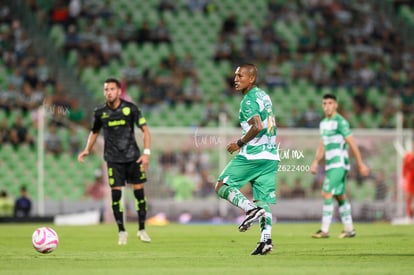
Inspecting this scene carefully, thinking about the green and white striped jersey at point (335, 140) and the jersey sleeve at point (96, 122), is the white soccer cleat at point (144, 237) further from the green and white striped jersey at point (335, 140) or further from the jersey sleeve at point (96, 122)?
the green and white striped jersey at point (335, 140)

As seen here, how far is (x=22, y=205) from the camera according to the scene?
24.7 m

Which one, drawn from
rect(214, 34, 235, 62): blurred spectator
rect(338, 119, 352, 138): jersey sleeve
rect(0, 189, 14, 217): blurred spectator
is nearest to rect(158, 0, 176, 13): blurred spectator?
rect(214, 34, 235, 62): blurred spectator

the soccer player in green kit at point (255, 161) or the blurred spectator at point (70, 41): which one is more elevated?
the blurred spectator at point (70, 41)

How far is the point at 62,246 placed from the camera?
582 inches

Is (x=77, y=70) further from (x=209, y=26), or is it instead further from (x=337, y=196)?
(x=337, y=196)

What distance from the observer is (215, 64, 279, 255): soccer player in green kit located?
486 inches

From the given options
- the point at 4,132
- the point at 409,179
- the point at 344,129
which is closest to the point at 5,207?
the point at 4,132

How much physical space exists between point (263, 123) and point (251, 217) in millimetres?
1308

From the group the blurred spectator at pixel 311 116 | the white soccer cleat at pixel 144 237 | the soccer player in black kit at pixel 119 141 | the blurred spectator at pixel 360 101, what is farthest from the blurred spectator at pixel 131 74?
the soccer player in black kit at pixel 119 141

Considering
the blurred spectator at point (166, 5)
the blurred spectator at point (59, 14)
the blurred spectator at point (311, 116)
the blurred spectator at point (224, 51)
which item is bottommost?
the blurred spectator at point (311, 116)

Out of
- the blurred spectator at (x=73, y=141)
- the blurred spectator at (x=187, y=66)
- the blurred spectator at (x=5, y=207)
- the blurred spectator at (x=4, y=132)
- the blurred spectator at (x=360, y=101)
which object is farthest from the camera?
the blurred spectator at (x=187, y=66)

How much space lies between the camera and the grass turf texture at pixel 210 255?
33.5 ft

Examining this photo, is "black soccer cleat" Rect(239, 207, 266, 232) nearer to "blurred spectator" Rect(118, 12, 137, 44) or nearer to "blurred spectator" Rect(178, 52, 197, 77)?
"blurred spectator" Rect(178, 52, 197, 77)

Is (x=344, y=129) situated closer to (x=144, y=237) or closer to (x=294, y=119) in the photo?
(x=144, y=237)
